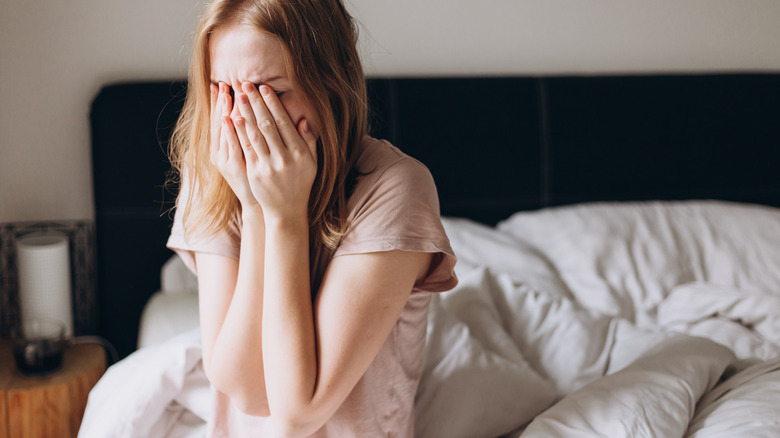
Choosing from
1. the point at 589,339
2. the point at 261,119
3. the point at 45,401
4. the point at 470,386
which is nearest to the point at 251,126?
the point at 261,119

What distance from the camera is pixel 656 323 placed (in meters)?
1.67

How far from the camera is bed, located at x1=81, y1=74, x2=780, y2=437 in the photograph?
1.17 meters

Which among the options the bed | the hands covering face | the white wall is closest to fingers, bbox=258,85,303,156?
the hands covering face

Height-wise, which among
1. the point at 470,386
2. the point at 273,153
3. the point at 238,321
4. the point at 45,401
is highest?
the point at 273,153

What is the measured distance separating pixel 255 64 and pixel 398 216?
10.3 inches

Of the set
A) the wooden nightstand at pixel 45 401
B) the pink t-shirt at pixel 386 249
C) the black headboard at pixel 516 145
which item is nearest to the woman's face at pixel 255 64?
the pink t-shirt at pixel 386 249

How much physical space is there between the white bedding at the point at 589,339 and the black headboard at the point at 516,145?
15 cm

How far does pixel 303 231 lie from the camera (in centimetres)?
90

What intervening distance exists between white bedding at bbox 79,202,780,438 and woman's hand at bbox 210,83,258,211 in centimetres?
45

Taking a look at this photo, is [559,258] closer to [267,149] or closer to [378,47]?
[378,47]

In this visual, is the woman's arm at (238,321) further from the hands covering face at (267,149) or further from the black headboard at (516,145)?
Answer: the black headboard at (516,145)

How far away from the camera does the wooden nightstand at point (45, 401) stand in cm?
150

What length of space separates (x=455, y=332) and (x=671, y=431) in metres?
0.44

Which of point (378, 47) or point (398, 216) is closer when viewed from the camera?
point (398, 216)
